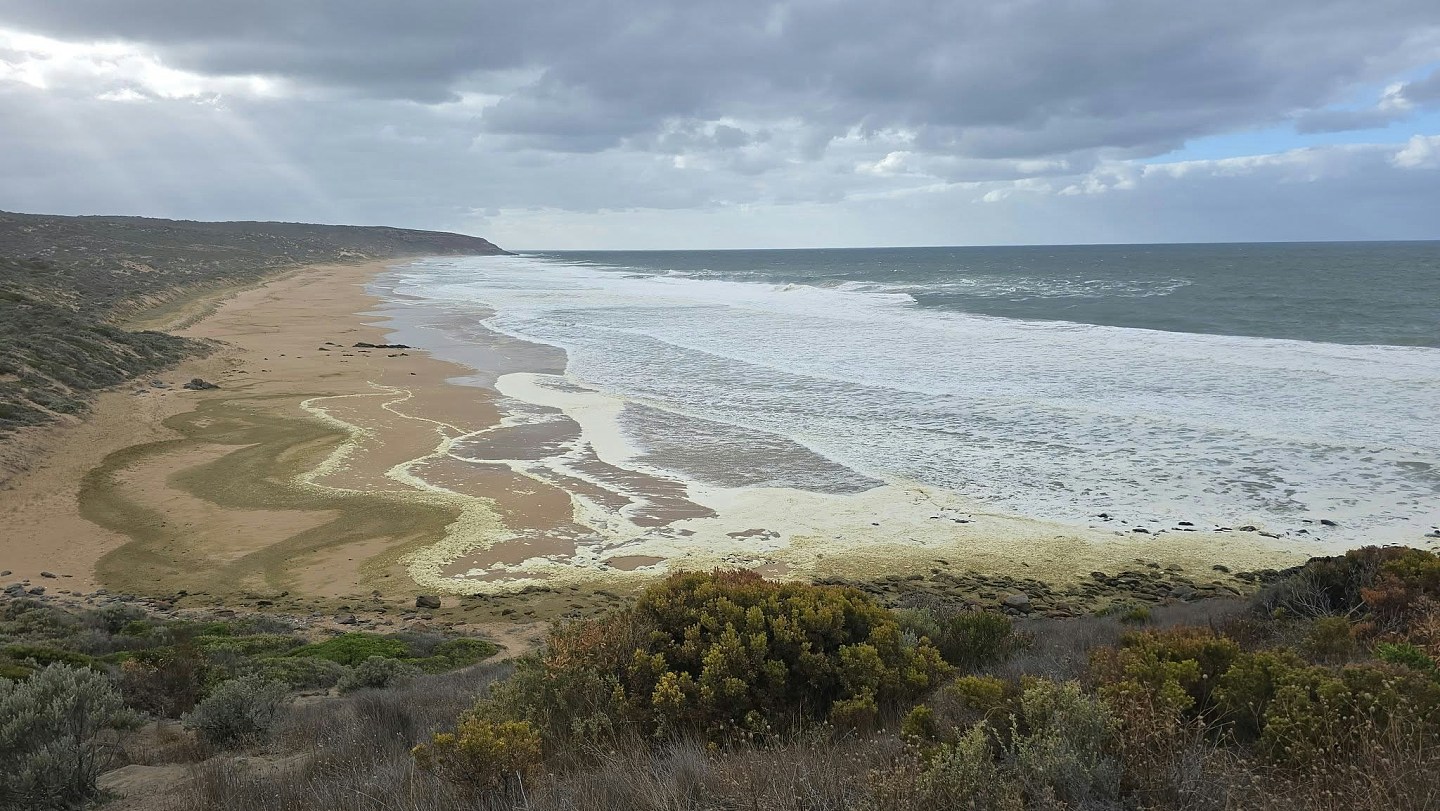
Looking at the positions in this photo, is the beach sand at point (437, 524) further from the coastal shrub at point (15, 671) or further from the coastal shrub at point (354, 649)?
the coastal shrub at point (15, 671)

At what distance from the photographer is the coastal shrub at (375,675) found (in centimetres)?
749

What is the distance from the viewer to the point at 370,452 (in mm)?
16453

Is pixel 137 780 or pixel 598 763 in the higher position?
pixel 598 763

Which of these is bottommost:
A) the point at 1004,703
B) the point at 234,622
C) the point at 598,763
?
the point at 234,622

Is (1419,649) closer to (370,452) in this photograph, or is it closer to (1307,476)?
(1307,476)

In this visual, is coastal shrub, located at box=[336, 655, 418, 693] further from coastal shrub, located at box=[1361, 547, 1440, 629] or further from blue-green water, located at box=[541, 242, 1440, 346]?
blue-green water, located at box=[541, 242, 1440, 346]

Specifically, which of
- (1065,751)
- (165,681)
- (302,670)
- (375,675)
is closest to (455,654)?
(375,675)

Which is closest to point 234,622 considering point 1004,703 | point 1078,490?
point 1004,703

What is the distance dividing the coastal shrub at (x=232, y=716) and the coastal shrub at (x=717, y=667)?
1.85 metres

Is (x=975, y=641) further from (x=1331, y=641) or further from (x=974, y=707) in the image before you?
(x=974, y=707)

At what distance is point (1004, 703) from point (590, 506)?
9.74m

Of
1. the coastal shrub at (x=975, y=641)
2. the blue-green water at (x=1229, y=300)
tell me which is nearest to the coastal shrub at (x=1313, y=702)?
the coastal shrub at (x=975, y=641)

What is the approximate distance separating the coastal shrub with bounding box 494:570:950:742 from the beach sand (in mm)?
4631

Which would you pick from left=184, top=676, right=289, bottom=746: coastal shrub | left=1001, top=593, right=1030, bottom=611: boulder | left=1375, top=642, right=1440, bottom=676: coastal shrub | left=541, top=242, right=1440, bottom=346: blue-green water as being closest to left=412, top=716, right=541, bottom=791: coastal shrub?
left=184, top=676, right=289, bottom=746: coastal shrub
